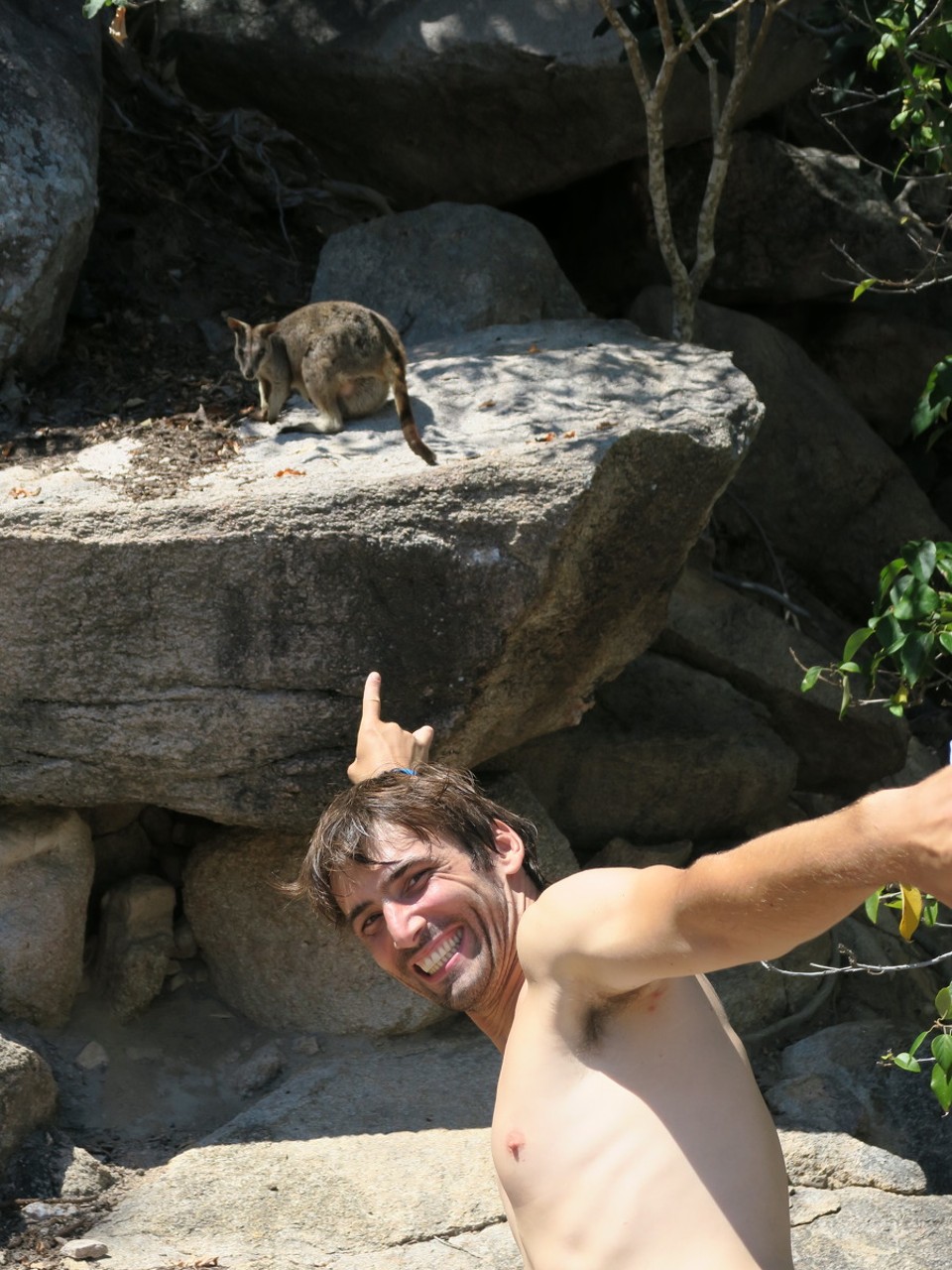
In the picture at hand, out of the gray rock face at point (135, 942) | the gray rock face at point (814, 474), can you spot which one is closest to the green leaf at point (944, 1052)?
the gray rock face at point (135, 942)

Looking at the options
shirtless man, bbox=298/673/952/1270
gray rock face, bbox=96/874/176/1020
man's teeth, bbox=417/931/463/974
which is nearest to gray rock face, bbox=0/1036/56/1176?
gray rock face, bbox=96/874/176/1020

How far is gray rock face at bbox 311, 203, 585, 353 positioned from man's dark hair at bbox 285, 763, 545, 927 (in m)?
4.14

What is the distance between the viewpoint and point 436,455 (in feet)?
15.0

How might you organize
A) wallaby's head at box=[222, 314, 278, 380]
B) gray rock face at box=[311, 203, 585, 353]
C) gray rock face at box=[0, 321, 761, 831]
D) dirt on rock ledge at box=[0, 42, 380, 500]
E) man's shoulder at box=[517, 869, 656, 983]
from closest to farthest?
1. man's shoulder at box=[517, 869, 656, 983]
2. gray rock face at box=[0, 321, 761, 831]
3. dirt on rock ledge at box=[0, 42, 380, 500]
4. wallaby's head at box=[222, 314, 278, 380]
5. gray rock face at box=[311, 203, 585, 353]

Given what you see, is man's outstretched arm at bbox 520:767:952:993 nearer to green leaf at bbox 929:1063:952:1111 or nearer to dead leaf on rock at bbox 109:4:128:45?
green leaf at bbox 929:1063:952:1111

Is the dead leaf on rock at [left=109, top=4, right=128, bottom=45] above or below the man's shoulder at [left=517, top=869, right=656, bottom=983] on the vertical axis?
above

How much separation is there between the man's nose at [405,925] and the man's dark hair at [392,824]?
0.08 metres

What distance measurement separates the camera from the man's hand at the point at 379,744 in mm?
2826

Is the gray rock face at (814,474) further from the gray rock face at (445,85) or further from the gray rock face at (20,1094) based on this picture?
the gray rock face at (20,1094)

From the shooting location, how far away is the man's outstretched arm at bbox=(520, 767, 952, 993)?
120 cm

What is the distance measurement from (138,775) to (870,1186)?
2423 millimetres

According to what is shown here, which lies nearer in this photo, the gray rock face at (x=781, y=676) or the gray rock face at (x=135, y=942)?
the gray rock face at (x=135, y=942)

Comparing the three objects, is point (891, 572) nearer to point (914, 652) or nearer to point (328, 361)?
point (914, 652)

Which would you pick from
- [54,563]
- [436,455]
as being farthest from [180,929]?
[436,455]
